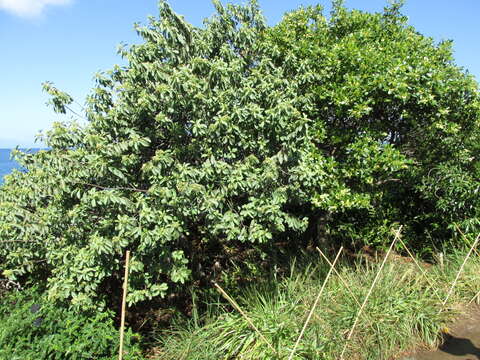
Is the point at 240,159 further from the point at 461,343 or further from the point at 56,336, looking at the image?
the point at 461,343

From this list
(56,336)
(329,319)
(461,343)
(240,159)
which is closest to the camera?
(56,336)

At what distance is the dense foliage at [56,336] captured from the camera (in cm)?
346

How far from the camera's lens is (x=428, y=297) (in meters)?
5.34

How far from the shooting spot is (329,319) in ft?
14.9

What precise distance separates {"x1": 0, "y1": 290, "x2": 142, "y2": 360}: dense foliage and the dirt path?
3587 mm

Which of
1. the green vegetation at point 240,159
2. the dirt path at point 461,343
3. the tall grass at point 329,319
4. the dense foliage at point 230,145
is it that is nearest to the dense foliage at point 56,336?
the green vegetation at point 240,159

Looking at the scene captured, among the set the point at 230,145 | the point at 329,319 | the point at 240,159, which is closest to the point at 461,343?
the point at 329,319

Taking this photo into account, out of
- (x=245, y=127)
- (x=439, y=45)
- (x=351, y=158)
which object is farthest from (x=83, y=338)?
(x=439, y=45)

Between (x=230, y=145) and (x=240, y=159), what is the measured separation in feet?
1.06

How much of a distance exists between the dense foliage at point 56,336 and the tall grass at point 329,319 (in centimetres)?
90

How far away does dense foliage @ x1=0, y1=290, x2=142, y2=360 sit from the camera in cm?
346

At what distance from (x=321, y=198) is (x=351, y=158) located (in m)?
0.75

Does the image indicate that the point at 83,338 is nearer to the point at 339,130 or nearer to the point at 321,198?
the point at 321,198

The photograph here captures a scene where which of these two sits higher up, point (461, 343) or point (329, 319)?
point (329, 319)
